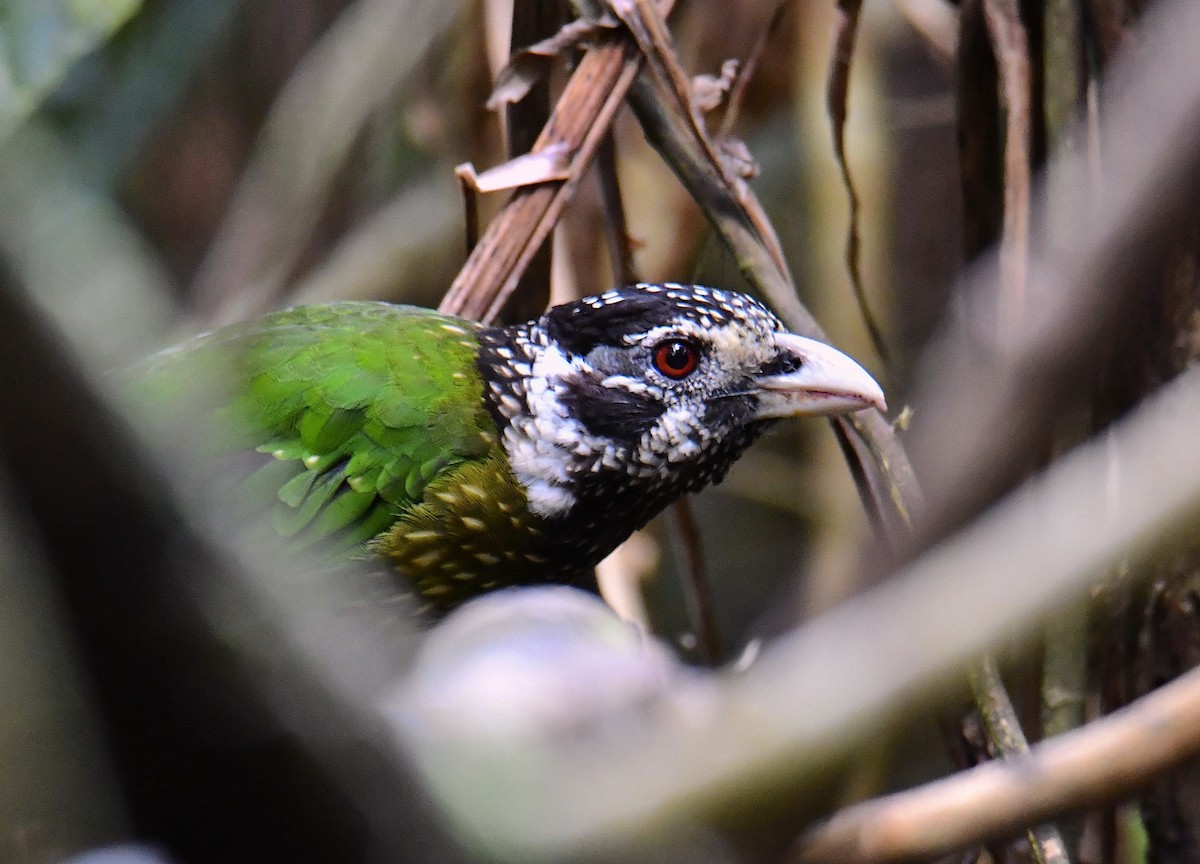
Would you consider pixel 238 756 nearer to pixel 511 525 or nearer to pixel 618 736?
pixel 618 736

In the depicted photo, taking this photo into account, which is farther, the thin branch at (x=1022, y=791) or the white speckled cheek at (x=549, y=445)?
the white speckled cheek at (x=549, y=445)

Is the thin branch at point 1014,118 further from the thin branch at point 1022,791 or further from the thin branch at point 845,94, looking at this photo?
the thin branch at point 1022,791

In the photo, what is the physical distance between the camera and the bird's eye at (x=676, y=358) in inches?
74.2

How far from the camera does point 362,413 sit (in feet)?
6.22

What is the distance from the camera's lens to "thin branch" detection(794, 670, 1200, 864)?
613mm

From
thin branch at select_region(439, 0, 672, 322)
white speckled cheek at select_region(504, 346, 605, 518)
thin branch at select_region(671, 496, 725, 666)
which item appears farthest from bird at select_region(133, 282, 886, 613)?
thin branch at select_region(671, 496, 725, 666)

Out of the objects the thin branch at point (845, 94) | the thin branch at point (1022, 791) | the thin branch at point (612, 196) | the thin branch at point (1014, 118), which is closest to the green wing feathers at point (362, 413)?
the thin branch at point (612, 196)

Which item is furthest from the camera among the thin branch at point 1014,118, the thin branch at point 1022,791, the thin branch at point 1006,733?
the thin branch at point 1014,118

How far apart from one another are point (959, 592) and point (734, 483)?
3294 millimetres

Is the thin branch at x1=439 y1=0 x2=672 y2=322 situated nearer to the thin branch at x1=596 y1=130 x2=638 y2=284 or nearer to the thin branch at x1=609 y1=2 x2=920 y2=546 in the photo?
the thin branch at x1=609 y1=2 x2=920 y2=546

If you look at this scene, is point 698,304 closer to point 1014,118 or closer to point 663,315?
point 663,315

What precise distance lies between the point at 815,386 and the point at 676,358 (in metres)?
0.21

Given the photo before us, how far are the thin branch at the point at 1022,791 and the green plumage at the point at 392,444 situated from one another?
4.12ft

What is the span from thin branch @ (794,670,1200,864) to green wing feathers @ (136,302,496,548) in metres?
1.22
